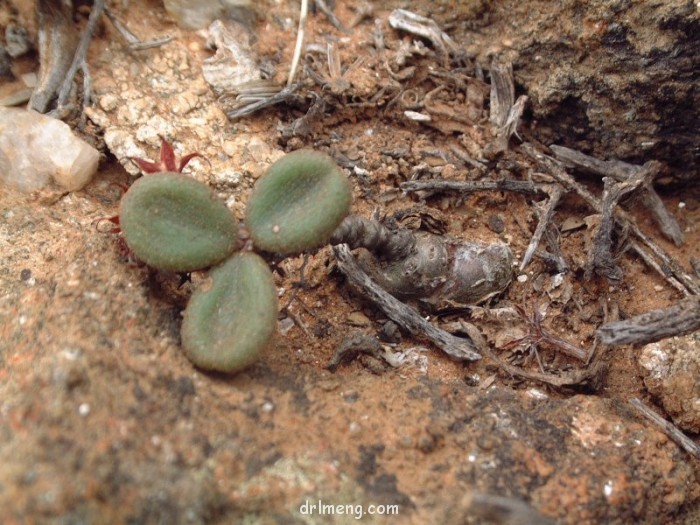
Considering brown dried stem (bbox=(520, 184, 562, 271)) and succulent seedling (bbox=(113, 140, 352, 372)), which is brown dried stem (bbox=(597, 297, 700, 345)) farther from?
succulent seedling (bbox=(113, 140, 352, 372))

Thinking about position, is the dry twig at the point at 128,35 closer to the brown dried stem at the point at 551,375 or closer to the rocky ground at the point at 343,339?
the rocky ground at the point at 343,339

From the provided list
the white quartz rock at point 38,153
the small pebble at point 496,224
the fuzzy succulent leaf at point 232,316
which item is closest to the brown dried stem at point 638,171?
the small pebble at point 496,224

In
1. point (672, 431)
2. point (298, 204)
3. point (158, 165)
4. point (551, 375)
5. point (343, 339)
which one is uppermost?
point (298, 204)

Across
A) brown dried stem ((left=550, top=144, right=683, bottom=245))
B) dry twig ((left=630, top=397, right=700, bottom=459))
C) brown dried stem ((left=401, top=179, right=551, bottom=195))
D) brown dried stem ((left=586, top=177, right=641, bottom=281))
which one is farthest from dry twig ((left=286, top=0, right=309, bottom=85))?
dry twig ((left=630, top=397, right=700, bottom=459))

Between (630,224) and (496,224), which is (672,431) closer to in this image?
(630,224)

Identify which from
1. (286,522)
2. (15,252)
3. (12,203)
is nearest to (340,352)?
(286,522)

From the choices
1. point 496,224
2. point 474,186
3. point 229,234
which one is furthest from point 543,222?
point 229,234
